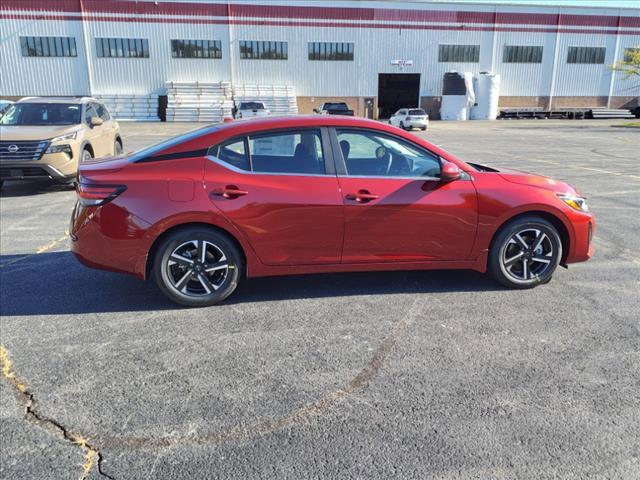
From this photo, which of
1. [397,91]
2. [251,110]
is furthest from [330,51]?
[251,110]

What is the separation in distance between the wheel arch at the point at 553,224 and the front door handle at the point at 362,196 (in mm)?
1225

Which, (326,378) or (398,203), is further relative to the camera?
(398,203)

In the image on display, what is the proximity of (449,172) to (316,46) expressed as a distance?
41446mm

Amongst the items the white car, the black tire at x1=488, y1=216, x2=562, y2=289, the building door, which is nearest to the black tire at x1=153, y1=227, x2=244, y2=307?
the black tire at x1=488, y1=216, x2=562, y2=289

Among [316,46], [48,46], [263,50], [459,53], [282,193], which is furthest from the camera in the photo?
[459,53]

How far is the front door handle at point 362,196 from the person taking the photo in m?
4.46

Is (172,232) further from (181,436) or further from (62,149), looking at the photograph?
(62,149)

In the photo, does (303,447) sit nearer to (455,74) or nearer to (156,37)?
(156,37)

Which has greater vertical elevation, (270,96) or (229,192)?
(270,96)

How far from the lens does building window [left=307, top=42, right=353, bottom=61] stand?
43.0 meters

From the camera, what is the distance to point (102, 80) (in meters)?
41.4

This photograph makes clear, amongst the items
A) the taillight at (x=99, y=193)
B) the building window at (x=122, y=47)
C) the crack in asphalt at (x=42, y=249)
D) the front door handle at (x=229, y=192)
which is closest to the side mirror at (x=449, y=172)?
the front door handle at (x=229, y=192)

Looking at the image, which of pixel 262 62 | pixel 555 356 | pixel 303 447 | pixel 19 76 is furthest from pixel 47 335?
pixel 19 76

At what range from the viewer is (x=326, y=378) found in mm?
3396
